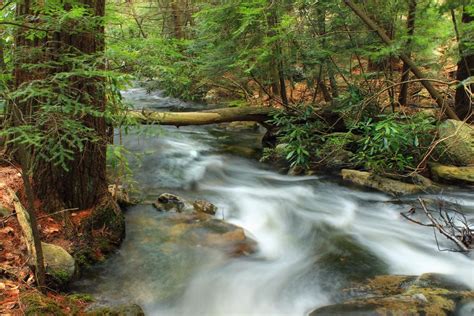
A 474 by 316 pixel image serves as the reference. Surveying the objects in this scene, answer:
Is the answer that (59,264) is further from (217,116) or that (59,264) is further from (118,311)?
(217,116)

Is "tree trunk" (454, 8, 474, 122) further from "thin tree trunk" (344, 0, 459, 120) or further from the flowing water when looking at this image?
the flowing water

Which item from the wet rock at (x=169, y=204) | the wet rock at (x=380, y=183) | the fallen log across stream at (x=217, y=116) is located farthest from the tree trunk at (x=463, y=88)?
the wet rock at (x=169, y=204)

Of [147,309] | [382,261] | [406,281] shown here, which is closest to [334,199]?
[382,261]

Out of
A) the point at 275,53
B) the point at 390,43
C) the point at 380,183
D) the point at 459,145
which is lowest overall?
the point at 380,183

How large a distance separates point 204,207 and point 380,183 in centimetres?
342

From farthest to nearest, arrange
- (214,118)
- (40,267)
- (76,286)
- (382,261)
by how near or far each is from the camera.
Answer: (214,118) → (382,261) → (76,286) → (40,267)

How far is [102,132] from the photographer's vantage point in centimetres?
459

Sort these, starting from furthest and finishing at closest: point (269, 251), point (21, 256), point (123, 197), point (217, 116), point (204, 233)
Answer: point (217, 116) → point (123, 197) → point (204, 233) → point (269, 251) → point (21, 256)

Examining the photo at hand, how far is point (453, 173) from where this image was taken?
695cm

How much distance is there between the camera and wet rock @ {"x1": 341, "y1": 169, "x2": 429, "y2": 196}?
22.6 ft

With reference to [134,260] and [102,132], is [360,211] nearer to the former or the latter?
[134,260]

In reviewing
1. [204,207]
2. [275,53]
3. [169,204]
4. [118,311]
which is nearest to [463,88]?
[275,53]

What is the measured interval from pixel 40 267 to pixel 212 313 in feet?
6.00

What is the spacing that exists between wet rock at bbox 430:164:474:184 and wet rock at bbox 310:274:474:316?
121 inches
